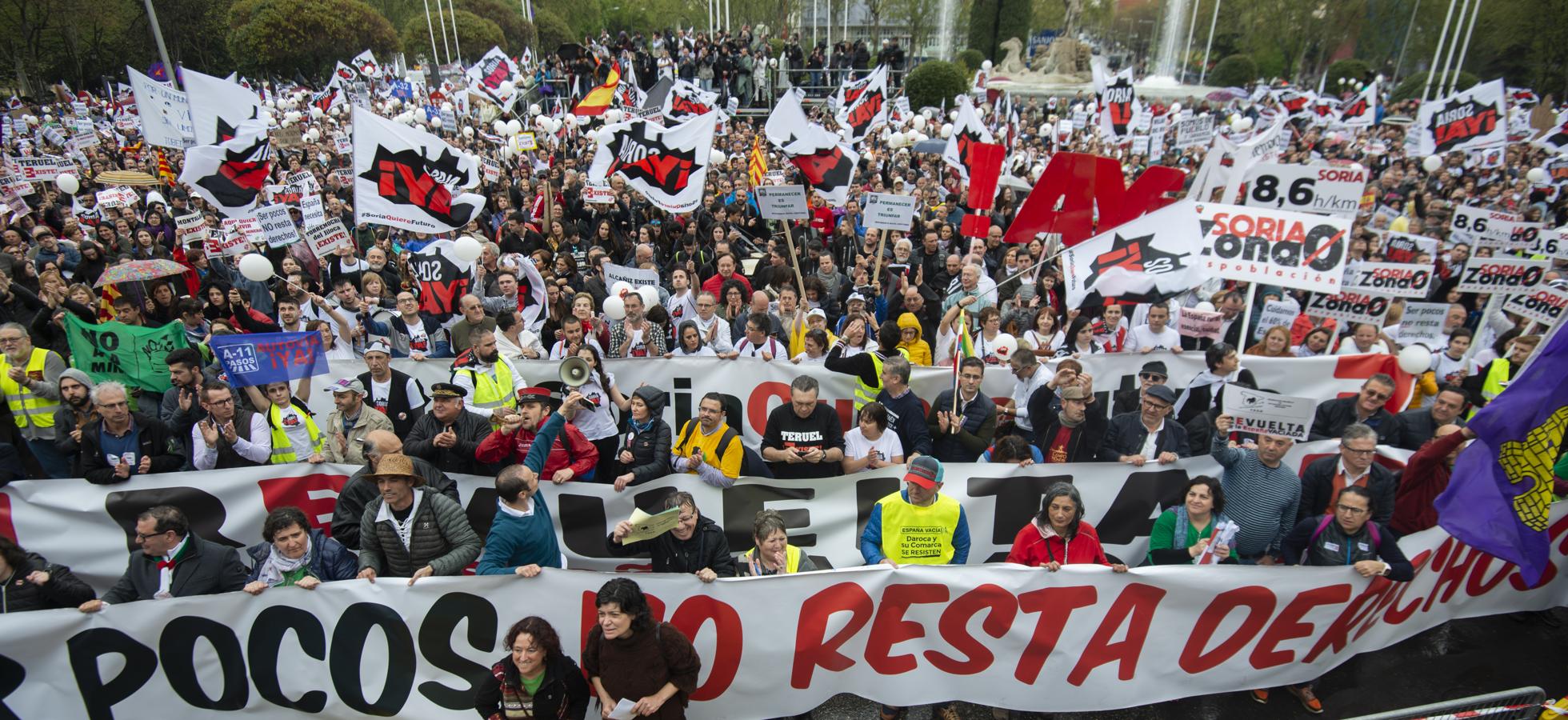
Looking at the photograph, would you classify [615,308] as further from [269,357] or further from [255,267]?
[255,267]

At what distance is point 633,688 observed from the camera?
12.0 ft

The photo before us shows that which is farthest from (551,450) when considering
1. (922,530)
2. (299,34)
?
(299,34)

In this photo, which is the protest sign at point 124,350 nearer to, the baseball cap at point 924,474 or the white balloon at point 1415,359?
the baseball cap at point 924,474

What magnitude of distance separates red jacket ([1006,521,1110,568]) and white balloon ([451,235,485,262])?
20.7 feet

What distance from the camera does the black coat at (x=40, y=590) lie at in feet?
13.2

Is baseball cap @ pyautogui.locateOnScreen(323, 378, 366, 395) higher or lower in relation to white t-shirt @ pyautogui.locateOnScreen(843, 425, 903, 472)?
higher

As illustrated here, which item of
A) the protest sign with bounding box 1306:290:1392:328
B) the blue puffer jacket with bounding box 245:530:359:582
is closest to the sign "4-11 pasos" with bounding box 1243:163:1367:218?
the protest sign with bounding box 1306:290:1392:328

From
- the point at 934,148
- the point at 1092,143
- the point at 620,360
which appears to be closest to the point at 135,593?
the point at 620,360

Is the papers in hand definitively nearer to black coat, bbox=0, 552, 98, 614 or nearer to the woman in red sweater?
the woman in red sweater

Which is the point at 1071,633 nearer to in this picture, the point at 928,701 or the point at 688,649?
the point at 928,701

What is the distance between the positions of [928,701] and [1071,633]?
83 centimetres

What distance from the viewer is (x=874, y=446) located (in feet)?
18.1

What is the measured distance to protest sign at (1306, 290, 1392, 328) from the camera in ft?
24.2

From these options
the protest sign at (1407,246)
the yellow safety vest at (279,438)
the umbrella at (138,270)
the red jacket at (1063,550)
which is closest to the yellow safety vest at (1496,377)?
the protest sign at (1407,246)
